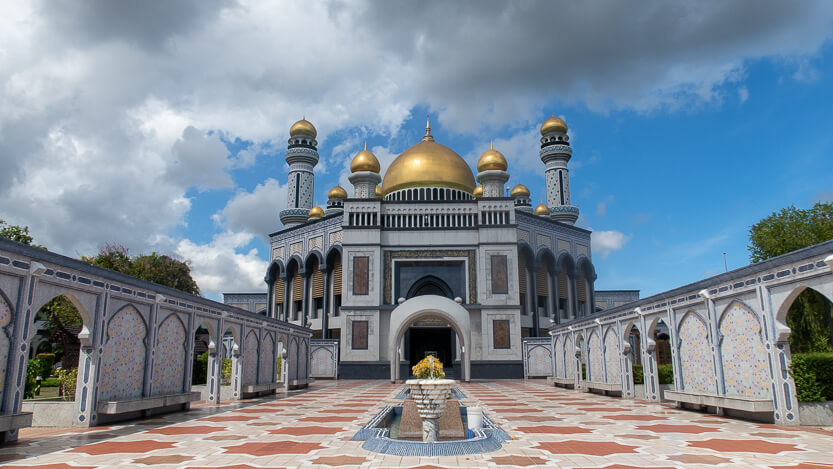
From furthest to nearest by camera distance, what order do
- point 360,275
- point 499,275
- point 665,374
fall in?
point 360,275 < point 499,275 < point 665,374

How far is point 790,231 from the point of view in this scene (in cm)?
1947

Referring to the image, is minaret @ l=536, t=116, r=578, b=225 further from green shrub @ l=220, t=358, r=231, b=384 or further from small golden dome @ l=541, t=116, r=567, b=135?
green shrub @ l=220, t=358, r=231, b=384

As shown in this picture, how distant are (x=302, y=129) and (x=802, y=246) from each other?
32332 millimetres

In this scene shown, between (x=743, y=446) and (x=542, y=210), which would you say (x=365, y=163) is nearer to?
(x=542, y=210)

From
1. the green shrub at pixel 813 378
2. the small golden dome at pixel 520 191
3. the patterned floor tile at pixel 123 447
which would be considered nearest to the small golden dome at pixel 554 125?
the small golden dome at pixel 520 191

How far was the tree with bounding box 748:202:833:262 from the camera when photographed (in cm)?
1875

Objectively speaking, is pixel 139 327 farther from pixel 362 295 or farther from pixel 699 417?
pixel 362 295

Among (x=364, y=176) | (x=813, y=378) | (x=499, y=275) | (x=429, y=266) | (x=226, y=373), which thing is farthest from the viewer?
(x=364, y=176)

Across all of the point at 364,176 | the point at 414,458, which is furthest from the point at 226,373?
the point at 364,176

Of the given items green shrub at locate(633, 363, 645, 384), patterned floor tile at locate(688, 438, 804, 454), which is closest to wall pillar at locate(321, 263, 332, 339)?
green shrub at locate(633, 363, 645, 384)

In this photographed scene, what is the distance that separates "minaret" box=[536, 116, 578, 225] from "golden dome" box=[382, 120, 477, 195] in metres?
7.29

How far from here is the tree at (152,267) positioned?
83.2 ft

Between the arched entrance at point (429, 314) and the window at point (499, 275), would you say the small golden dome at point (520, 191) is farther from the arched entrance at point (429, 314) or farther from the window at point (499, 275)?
the arched entrance at point (429, 314)

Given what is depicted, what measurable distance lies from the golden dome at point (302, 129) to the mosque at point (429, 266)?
1796 millimetres
